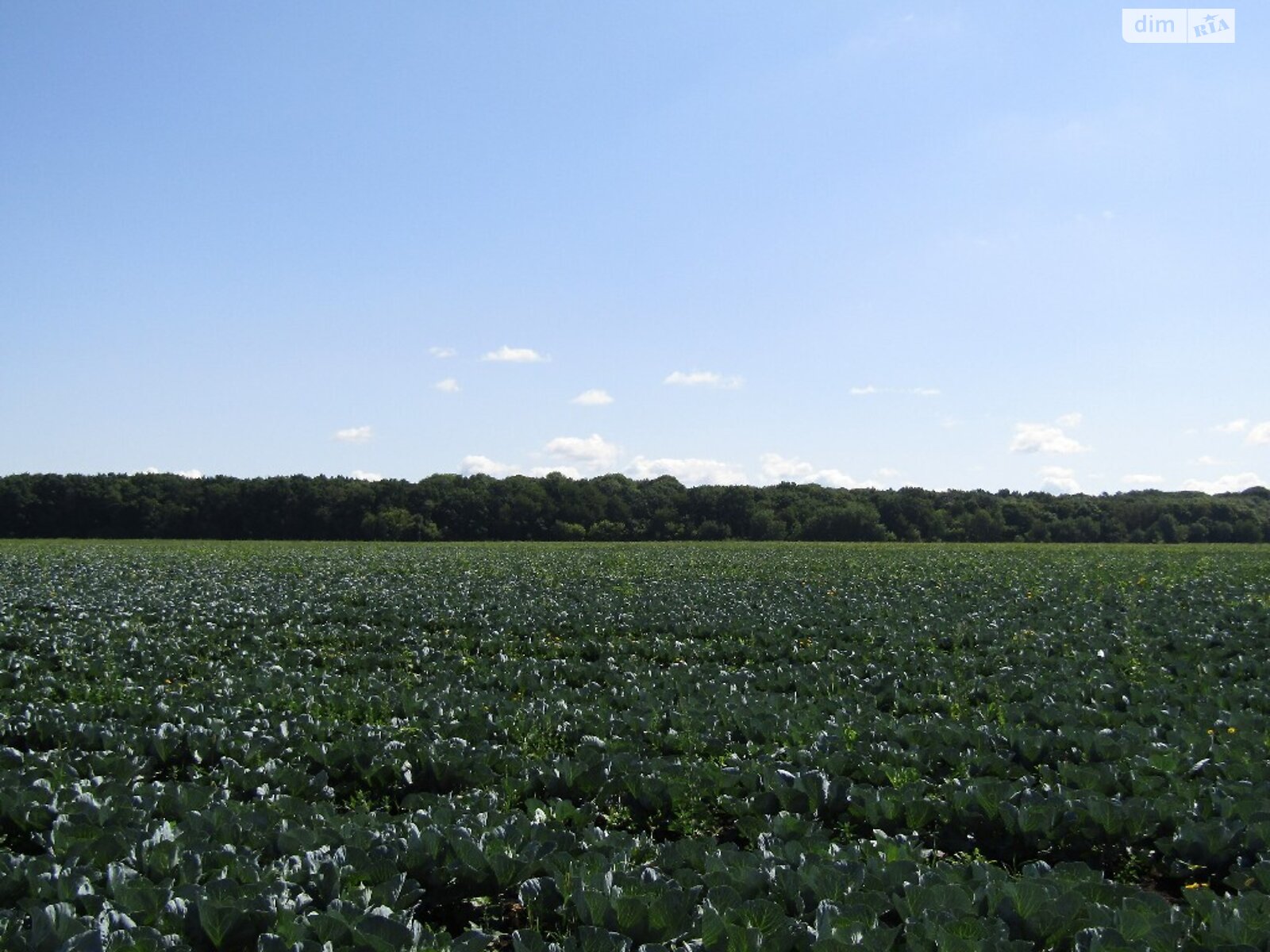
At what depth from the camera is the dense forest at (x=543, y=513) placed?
8788cm

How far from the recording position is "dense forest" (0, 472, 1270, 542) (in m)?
87.9

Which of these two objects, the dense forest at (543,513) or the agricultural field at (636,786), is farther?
the dense forest at (543,513)

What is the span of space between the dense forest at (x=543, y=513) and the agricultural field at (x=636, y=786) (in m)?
72.6

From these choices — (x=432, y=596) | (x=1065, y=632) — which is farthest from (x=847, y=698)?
(x=432, y=596)

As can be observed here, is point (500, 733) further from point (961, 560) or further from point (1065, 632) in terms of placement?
point (961, 560)

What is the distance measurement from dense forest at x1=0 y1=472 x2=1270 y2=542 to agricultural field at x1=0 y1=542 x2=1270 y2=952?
72624 mm

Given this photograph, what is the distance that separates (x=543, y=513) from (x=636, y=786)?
274 feet

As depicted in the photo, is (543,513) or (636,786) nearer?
(636,786)

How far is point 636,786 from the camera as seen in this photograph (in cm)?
666

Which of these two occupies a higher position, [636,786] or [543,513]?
[543,513]

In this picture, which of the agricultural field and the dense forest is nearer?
the agricultural field

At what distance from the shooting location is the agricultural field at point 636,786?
13.5ft

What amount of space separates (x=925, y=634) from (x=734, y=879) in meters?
11.7

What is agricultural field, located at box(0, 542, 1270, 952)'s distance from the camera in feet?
13.5
